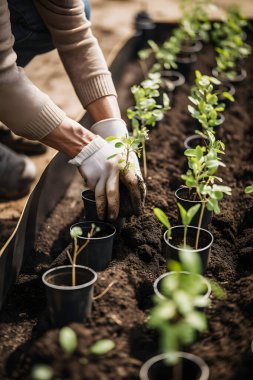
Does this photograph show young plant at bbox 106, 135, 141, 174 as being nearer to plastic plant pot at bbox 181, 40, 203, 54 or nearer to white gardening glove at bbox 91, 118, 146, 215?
white gardening glove at bbox 91, 118, 146, 215

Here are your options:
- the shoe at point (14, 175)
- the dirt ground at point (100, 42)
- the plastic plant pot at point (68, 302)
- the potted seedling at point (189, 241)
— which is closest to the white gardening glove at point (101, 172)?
the potted seedling at point (189, 241)

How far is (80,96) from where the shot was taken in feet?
9.65

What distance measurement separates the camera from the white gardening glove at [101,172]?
2508 mm

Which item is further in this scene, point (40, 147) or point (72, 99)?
point (72, 99)

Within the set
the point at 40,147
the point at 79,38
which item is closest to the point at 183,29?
the point at 40,147

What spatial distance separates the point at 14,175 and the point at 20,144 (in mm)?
501

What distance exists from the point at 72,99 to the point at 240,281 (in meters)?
2.71

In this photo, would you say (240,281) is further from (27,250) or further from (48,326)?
(27,250)

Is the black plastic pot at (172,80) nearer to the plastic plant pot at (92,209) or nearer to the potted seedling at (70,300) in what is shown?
the plastic plant pot at (92,209)

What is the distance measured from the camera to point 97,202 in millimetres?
2537

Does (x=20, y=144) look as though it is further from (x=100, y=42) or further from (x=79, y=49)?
(x=100, y=42)

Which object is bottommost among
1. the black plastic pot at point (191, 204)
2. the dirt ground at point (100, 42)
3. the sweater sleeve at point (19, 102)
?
the dirt ground at point (100, 42)

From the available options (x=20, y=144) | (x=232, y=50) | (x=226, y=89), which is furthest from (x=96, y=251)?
(x=232, y=50)

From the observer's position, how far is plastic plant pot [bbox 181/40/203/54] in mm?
4871
